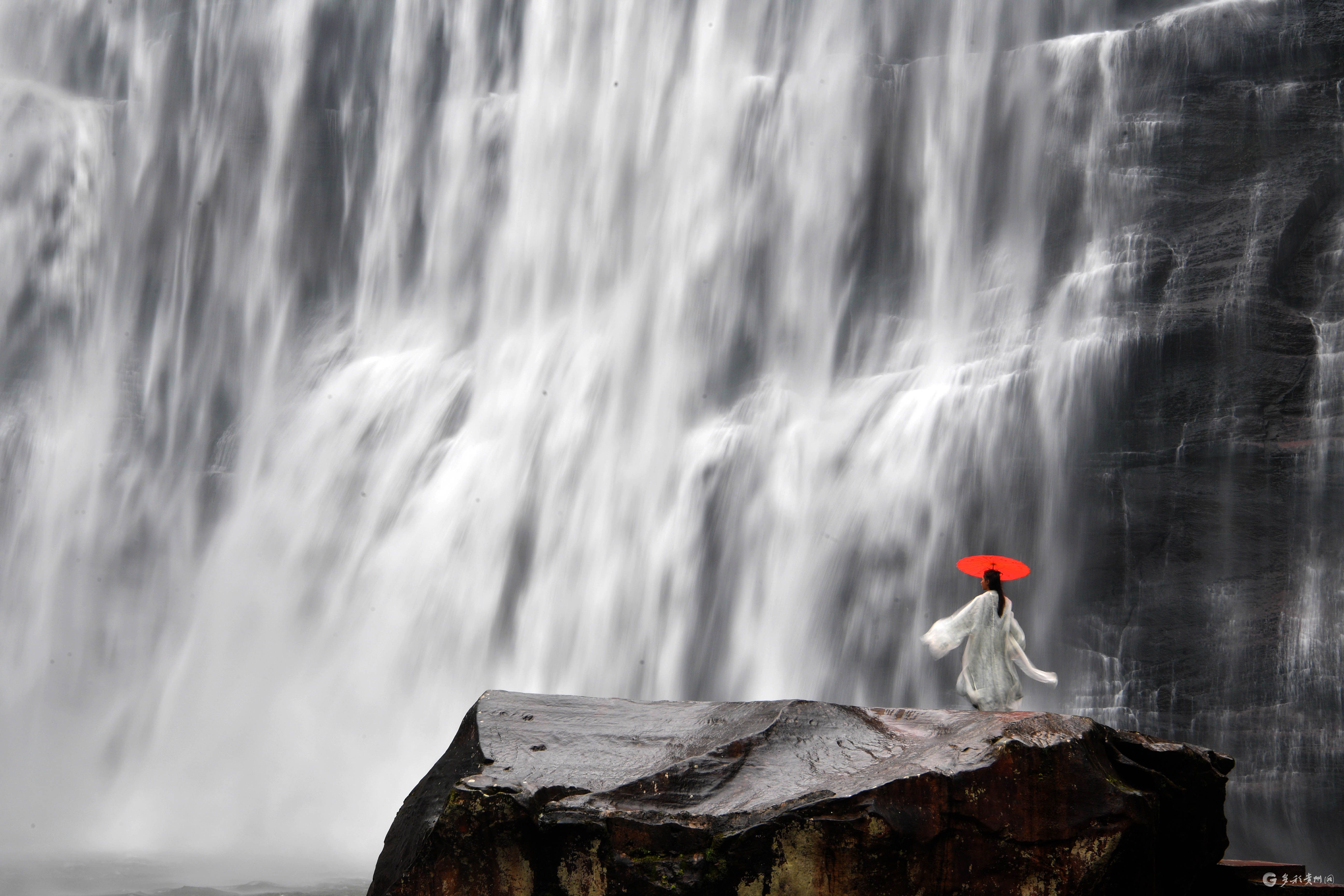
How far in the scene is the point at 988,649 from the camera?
20.3 feet

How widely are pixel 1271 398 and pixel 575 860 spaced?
999 centimetres

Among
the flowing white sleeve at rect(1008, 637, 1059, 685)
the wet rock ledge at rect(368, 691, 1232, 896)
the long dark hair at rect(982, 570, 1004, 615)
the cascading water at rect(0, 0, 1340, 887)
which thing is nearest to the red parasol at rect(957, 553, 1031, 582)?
the long dark hair at rect(982, 570, 1004, 615)

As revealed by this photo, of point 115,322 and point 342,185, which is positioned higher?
point 342,185

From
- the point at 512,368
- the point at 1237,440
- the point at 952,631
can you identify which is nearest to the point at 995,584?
the point at 952,631

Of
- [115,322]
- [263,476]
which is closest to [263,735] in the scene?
[263,476]

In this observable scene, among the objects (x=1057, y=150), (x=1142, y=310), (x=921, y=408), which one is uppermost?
(x=1057, y=150)

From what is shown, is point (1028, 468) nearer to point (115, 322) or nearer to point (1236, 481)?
point (1236, 481)

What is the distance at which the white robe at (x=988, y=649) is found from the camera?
614 centimetres

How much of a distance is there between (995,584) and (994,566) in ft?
0.82

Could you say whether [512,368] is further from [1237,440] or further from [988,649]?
[988,649]

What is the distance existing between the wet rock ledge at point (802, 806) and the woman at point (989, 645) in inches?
46.9

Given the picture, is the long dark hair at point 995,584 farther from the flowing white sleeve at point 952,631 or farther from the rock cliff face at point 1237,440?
the rock cliff face at point 1237,440

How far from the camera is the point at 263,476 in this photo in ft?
55.5

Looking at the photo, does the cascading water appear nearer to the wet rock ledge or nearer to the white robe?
the white robe
